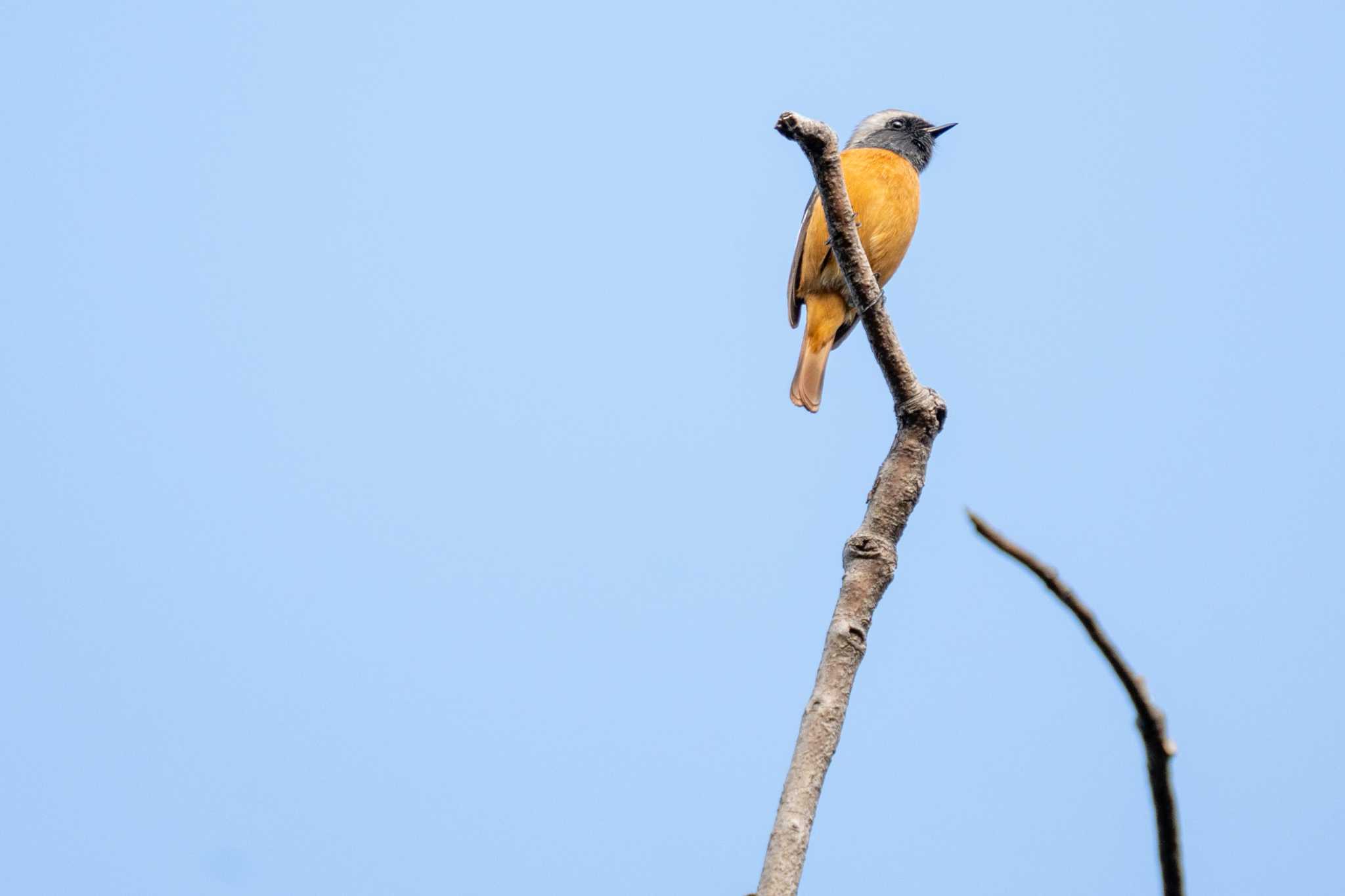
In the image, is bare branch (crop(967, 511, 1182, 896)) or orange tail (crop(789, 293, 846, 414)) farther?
orange tail (crop(789, 293, 846, 414))

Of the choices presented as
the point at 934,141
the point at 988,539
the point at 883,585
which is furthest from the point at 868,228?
the point at 988,539

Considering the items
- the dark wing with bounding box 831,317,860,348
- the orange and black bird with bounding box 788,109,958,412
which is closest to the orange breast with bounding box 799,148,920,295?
the orange and black bird with bounding box 788,109,958,412

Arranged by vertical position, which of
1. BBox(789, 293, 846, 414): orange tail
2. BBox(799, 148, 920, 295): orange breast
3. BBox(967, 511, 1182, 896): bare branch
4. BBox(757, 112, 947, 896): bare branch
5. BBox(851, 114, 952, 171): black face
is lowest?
BBox(967, 511, 1182, 896): bare branch

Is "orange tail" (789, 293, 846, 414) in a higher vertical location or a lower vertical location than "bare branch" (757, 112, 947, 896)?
higher

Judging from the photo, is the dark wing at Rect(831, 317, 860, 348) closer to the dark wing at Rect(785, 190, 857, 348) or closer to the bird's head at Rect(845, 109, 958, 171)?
the dark wing at Rect(785, 190, 857, 348)

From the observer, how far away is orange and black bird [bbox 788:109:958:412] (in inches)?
287

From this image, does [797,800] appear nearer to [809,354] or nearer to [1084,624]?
[1084,624]

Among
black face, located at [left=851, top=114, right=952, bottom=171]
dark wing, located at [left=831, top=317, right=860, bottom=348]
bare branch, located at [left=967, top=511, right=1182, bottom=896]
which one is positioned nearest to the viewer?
bare branch, located at [left=967, top=511, right=1182, bottom=896]

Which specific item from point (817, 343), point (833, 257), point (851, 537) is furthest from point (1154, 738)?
point (817, 343)

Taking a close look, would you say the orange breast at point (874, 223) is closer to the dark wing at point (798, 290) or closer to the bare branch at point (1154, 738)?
the dark wing at point (798, 290)

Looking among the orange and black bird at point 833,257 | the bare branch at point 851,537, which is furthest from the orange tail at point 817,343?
the bare branch at point 851,537

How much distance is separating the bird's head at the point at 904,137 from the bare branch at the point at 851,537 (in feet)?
17.2

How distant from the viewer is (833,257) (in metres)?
7.05

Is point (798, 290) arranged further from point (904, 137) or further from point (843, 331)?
point (904, 137)
